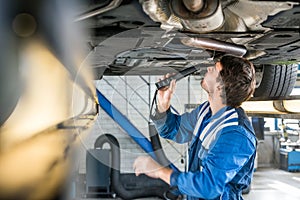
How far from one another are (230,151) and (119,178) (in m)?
3.68

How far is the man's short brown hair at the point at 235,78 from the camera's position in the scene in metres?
1.51

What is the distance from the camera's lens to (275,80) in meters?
2.42

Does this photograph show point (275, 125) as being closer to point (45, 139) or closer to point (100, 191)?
point (100, 191)

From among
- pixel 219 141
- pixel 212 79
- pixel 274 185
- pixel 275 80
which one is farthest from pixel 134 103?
pixel 219 141

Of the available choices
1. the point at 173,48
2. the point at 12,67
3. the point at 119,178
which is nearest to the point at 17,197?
the point at 12,67

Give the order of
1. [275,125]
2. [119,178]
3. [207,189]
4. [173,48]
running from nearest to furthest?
1. [207,189]
2. [173,48]
3. [119,178]
4. [275,125]

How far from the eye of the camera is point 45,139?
0.67 meters

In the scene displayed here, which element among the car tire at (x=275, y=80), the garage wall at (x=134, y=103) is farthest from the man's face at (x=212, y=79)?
the garage wall at (x=134, y=103)

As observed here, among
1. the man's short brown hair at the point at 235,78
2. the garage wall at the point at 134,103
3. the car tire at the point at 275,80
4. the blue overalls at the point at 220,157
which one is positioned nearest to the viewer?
the blue overalls at the point at 220,157

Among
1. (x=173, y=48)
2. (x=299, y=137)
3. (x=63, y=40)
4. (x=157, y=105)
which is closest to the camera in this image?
(x=63, y=40)

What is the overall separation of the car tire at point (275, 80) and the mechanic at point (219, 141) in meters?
0.84

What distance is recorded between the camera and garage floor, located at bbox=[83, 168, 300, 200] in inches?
201

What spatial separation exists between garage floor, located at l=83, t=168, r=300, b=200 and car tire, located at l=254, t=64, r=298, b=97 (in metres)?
2.91

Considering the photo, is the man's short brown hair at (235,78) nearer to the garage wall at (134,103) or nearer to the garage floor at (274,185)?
the garage wall at (134,103)
